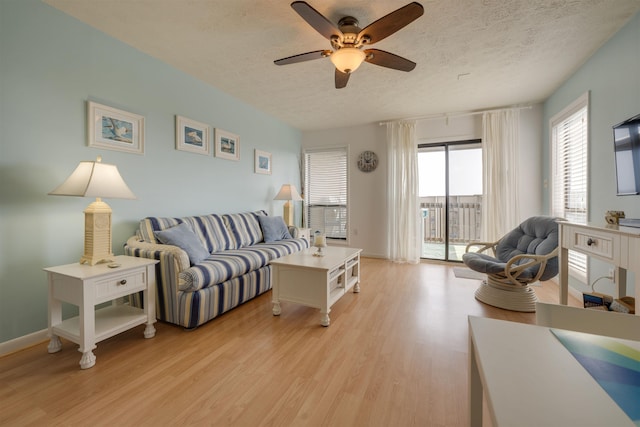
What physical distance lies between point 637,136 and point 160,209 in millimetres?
3917

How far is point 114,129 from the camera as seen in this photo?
237cm

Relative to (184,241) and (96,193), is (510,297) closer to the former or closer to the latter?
(184,241)

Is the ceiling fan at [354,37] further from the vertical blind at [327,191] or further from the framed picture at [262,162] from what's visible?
the vertical blind at [327,191]

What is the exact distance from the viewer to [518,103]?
3.82 metres

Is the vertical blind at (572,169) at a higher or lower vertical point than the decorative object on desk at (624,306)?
higher

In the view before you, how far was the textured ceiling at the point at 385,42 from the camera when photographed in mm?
1961

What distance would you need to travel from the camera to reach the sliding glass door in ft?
14.3

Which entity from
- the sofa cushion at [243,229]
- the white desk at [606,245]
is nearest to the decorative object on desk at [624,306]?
the white desk at [606,245]

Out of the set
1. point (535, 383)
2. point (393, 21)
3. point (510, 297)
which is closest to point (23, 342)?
point (535, 383)

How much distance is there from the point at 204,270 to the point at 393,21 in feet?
7.42

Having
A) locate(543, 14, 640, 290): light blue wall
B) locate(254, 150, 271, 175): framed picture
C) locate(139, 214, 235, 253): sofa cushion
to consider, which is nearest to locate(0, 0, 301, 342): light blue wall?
locate(139, 214, 235, 253): sofa cushion

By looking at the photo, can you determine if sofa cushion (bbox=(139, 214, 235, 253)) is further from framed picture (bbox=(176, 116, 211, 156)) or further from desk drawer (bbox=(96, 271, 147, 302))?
framed picture (bbox=(176, 116, 211, 156))

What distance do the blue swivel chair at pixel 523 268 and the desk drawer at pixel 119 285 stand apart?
296cm

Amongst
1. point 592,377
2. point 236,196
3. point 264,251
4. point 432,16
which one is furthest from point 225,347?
point 432,16
